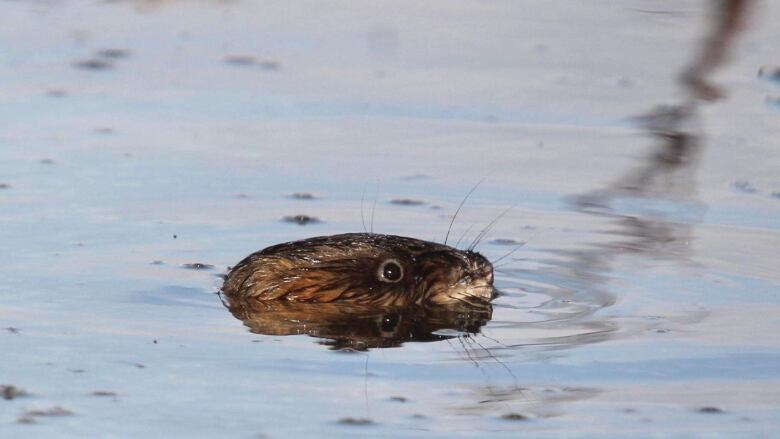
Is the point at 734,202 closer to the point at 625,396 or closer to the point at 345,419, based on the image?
the point at 625,396

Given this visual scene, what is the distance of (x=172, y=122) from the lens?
11.0m

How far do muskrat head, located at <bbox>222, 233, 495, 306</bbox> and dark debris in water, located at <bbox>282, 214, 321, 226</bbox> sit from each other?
1052 mm

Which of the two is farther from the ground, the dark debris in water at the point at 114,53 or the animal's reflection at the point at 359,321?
the dark debris in water at the point at 114,53

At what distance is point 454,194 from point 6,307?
2768 mm

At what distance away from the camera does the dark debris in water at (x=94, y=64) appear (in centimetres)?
1234

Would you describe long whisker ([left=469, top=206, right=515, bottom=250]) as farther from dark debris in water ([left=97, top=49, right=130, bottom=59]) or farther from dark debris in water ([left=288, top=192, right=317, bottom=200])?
dark debris in water ([left=97, top=49, right=130, bottom=59])

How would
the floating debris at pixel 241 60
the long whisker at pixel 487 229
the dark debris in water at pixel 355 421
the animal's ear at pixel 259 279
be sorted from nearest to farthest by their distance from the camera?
the dark debris in water at pixel 355 421 → the animal's ear at pixel 259 279 → the long whisker at pixel 487 229 → the floating debris at pixel 241 60

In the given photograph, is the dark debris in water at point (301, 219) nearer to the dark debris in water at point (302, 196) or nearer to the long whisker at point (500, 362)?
the dark debris in water at point (302, 196)

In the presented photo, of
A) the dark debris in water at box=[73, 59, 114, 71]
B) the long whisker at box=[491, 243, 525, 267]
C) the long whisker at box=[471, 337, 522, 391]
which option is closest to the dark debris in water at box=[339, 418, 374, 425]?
the long whisker at box=[471, 337, 522, 391]

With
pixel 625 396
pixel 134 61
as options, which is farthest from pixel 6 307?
pixel 134 61

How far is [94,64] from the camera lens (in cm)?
1241

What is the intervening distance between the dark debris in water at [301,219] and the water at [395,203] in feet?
0.16

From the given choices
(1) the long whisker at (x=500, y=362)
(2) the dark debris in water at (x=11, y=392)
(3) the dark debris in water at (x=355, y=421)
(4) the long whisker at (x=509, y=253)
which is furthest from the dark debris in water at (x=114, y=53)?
(3) the dark debris in water at (x=355, y=421)

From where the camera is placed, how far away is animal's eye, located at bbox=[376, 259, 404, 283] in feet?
26.7
